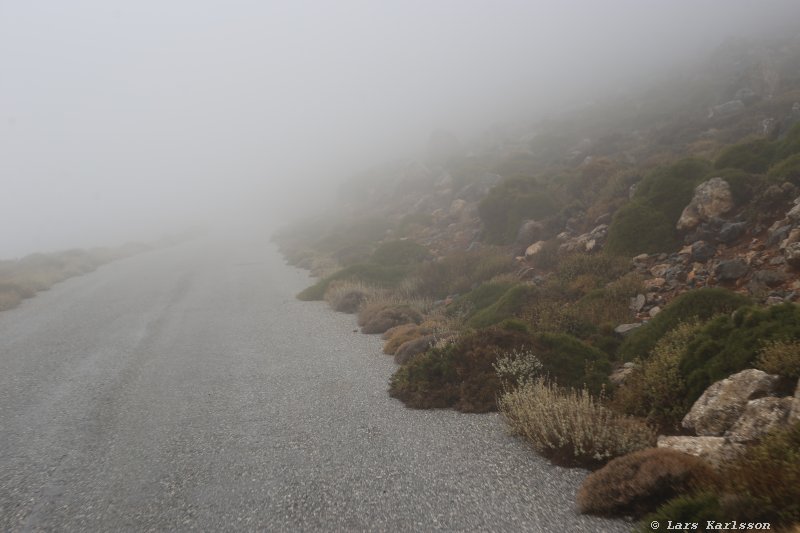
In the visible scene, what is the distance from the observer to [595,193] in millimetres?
18031

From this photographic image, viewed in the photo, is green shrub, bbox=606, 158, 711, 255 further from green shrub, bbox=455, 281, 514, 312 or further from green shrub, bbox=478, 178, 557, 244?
green shrub, bbox=478, 178, 557, 244

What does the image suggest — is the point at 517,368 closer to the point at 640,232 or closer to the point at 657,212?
the point at 640,232

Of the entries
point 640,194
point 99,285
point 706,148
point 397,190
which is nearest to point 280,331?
point 640,194

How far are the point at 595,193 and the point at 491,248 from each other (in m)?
4.69

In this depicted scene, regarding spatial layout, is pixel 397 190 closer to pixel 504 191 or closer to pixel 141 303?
pixel 504 191

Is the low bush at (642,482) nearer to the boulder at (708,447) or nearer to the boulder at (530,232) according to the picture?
the boulder at (708,447)

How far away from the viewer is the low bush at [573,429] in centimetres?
525

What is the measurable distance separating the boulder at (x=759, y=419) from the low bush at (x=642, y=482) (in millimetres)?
621

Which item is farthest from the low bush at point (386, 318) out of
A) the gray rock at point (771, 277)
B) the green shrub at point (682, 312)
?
the gray rock at point (771, 277)

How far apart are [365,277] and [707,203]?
1227 cm

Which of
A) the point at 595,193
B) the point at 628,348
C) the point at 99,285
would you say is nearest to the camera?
the point at 628,348

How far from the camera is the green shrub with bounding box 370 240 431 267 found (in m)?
21.0

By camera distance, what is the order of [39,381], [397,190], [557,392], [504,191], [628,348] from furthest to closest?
[397,190], [504,191], [39,381], [628,348], [557,392]

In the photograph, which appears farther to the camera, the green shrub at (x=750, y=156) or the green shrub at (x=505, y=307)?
the green shrub at (x=750, y=156)
